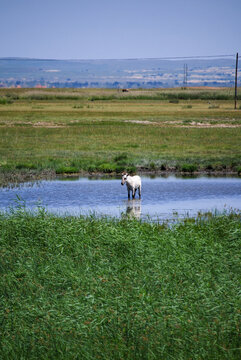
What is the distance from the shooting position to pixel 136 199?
1019 inches

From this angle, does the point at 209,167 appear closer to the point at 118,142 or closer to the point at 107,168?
the point at 107,168

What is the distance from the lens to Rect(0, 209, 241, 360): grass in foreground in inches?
369

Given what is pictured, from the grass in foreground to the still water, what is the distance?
471 cm

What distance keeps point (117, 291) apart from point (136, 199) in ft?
48.0

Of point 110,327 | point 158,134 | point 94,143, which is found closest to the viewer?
point 110,327

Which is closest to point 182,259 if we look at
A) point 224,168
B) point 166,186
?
point 166,186

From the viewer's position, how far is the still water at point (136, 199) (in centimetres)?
2269

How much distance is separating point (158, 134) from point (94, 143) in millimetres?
7897

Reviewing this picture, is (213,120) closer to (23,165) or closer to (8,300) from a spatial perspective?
(23,165)

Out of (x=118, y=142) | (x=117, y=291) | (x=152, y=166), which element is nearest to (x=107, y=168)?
(x=152, y=166)

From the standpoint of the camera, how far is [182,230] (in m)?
16.8

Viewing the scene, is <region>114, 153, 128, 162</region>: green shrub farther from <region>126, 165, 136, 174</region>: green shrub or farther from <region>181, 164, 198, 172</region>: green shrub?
<region>181, 164, 198, 172</region>: green shrub

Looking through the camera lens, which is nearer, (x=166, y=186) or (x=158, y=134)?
(x=166, y=186)

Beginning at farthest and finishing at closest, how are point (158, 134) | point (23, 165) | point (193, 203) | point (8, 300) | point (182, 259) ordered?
point (158, 134) → point (23, 165) → point (193, 203) → point (182, 259) → point (8, 300)
